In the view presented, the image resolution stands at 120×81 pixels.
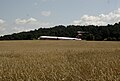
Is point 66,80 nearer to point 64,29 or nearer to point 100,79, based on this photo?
point 100,79

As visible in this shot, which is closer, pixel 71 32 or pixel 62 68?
pixel 62 68

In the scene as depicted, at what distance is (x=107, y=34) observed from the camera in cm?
10888

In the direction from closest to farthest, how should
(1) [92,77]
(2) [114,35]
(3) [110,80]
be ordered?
(3) [110,80] < (1) [92,77] < (2) [114,35]

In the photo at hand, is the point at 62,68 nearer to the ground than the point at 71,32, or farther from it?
nearer to the ground

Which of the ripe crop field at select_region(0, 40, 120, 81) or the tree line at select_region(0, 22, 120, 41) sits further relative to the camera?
the tree line at select_region(0, 22, 120, 41)

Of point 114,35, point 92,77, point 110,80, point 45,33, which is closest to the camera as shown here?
point 110,80

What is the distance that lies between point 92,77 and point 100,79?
24.3 inches

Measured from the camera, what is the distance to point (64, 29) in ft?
487

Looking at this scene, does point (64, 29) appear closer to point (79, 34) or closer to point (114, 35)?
point (79, 34)

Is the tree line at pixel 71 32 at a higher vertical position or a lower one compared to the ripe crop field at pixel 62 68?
higher

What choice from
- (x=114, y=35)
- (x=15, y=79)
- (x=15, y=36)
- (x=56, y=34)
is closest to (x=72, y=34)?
(x=56, y=34)

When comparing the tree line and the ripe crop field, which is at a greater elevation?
the tree line

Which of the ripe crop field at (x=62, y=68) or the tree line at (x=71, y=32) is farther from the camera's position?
the tree line at (x=71, y=32)

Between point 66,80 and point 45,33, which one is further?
point 45,33
